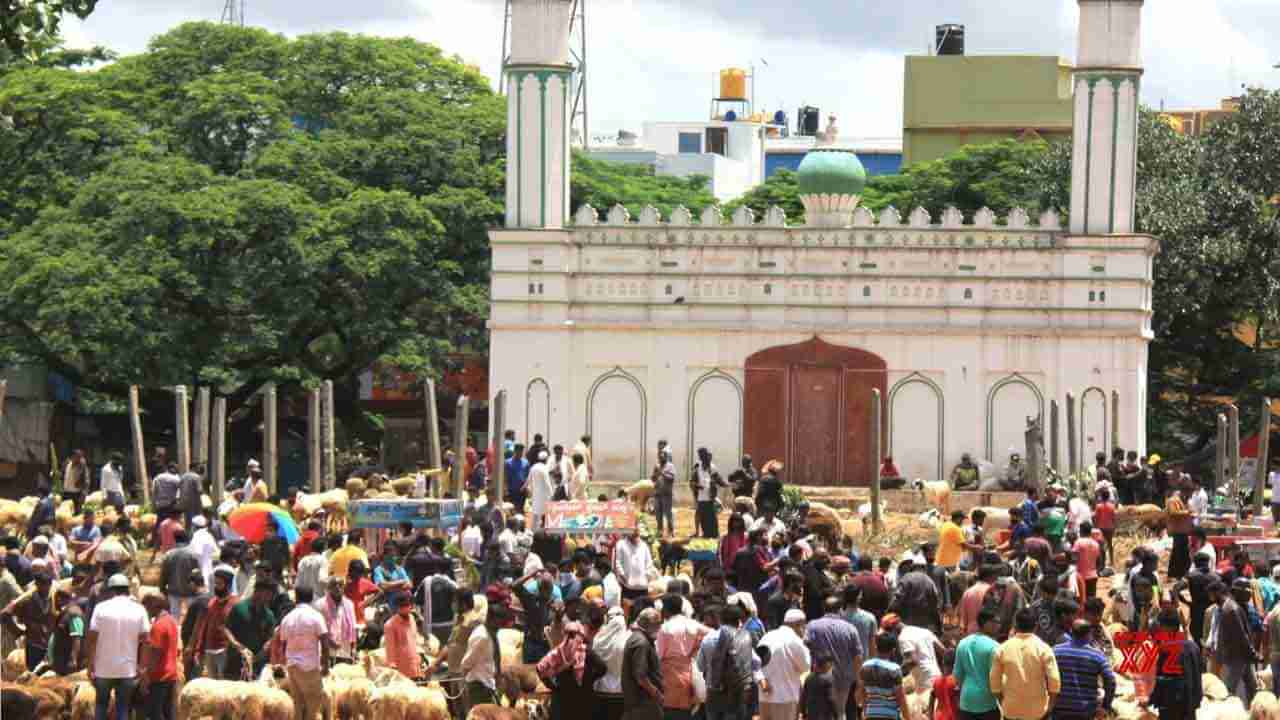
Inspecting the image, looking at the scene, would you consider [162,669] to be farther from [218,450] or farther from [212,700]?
[218,450]

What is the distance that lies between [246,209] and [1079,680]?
2775 cm

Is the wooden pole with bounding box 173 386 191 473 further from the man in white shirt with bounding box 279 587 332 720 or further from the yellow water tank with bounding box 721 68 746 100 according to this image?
the yellow water tank with bounding box 721 68 746 100

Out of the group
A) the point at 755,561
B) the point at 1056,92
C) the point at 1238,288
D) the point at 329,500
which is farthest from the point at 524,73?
the point at 1056,92

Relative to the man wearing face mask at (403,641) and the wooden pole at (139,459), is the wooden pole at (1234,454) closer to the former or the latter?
the wooden pole at (139,459)

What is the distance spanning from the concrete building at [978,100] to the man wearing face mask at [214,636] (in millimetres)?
57262

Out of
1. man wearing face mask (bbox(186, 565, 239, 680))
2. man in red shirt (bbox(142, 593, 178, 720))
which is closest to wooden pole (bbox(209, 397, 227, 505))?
man wearing face mask (bbox(186, 565, 239, 680))

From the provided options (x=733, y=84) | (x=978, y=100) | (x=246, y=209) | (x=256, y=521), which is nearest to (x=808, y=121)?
(x=733, y=84)

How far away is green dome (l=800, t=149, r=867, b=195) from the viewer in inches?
1745

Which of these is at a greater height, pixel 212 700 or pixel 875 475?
pixel 875 475

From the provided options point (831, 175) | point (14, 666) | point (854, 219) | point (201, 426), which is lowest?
point (14, 666)

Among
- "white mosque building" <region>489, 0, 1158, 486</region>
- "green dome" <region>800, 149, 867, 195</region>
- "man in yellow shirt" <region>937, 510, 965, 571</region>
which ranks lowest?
"man in yellow shirt" <region>937, 510, 965, 571</region>

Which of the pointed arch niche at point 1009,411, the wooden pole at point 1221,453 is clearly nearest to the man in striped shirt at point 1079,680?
the wooden pole at point 1221,453

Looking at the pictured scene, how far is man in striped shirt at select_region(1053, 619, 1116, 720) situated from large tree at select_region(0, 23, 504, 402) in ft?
88.6

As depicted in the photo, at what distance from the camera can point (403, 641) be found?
23281 mm
